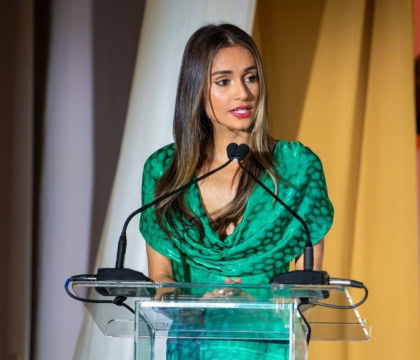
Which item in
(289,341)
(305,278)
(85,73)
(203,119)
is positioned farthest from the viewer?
(85,73)

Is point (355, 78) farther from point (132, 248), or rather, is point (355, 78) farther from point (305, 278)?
point (305, 278)

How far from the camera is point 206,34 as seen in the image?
2.17 m

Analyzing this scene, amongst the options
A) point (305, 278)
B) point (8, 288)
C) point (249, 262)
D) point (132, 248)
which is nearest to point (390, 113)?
point (132, 248)

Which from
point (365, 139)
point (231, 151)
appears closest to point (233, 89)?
point (231, 151)

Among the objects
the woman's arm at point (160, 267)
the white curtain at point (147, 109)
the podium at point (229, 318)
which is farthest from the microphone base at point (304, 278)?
the white curtain at point (147, 109)

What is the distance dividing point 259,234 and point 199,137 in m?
0.31

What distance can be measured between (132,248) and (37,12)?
1.00 meters

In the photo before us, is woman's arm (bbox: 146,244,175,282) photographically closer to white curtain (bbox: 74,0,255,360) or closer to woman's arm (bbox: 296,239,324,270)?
woman's arm (bbox: 296,239,324,270)

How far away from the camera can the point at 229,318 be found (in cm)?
147

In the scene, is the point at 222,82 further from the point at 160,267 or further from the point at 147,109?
the point at 147,109

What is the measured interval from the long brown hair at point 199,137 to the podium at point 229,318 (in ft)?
1.79

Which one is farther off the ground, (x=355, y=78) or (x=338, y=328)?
(x=355, y=78)

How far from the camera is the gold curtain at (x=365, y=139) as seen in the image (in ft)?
10.4

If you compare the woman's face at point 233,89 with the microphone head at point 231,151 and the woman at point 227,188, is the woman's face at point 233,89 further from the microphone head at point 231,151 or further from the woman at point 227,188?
the microphone head at point 231,151
